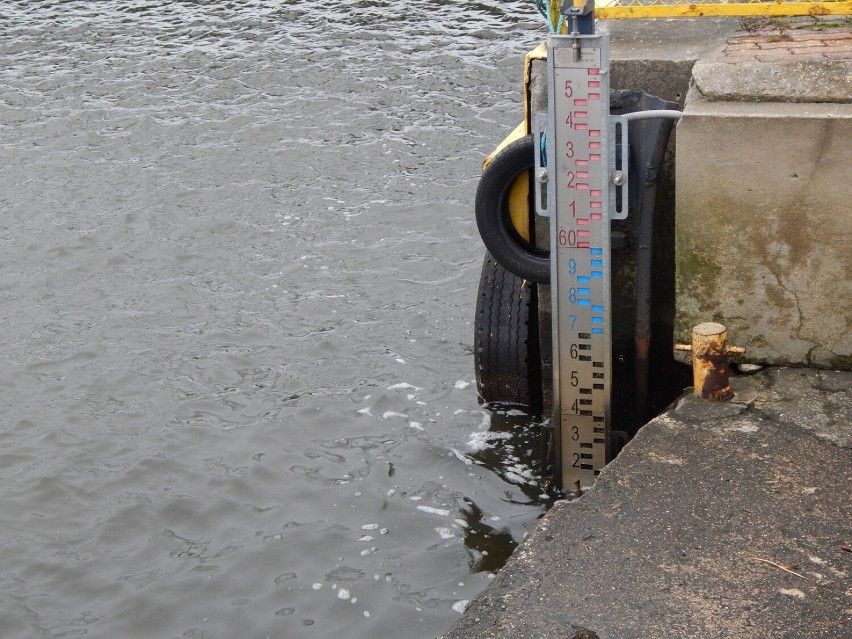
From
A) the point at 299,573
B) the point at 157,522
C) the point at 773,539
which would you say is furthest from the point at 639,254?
the point at 157,522

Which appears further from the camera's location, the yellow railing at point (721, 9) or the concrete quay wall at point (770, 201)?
the yellow railing at point (721, 9)

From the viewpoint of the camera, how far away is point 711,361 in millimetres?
4199

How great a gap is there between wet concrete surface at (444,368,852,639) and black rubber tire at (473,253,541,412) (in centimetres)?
138

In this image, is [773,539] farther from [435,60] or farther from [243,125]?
[435,60]

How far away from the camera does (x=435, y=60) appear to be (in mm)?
12031

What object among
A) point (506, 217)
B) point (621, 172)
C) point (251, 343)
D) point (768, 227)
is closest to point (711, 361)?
point (768, 227)

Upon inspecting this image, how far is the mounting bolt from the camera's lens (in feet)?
13.7

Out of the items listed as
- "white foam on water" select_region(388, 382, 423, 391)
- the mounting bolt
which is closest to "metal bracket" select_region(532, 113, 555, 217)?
the mounting bolt

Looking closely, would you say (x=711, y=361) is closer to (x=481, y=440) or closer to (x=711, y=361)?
(x=711, y=361)

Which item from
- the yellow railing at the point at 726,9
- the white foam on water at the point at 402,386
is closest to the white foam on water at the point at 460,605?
the white foam on water at the point at 402,386

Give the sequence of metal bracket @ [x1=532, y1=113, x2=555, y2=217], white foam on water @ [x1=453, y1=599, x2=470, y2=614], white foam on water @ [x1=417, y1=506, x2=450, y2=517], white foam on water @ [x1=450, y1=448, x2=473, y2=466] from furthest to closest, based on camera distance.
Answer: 1. white foam on water @ [x1=450, y1=448, x2=473, y2=466]
2. white foam on water @ [x1=417, y1=506, x2=450, y2=517]
3. white foam on water @ [x1=453, y1=599, x2=470, y2=614]
4. metal bracket @ [x1=532, y1=113, x2=555, y2=217]

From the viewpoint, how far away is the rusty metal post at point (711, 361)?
164 inches

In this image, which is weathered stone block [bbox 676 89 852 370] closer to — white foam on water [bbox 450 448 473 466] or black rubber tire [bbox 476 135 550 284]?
black rubber tire [bbox 476 135 550 284]

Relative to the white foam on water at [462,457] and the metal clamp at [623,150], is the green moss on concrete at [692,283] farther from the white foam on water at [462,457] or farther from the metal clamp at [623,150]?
the white foam on water at [462,457]
